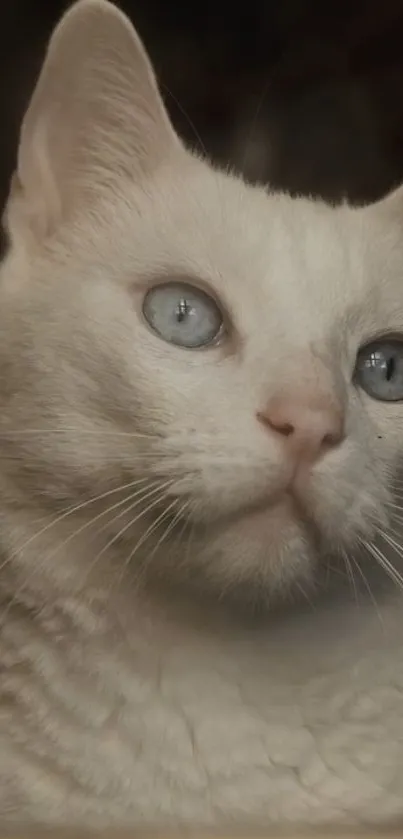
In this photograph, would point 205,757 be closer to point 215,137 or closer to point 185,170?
point 185,170

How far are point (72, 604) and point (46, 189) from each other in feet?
1.12

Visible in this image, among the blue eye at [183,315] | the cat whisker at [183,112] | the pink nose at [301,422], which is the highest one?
the cat whisker at [183,112]

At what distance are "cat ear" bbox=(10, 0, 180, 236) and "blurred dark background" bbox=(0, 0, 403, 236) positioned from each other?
0.68 feet

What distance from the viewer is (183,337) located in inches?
31.6

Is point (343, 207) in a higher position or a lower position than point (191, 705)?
higher

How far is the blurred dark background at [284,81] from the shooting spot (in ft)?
3.63

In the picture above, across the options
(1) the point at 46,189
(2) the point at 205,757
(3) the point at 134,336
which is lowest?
(2) the point at 205,757

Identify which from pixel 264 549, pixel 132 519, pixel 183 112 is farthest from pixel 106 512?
pixel 183 112

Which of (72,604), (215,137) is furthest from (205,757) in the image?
(215,137)

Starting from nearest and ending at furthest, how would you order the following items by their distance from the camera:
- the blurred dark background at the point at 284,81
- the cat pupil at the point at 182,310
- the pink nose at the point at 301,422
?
the pink nose at the point at 301,422
the cat pupil at the point at 182,310
the blurred dark background at the point at 284,81

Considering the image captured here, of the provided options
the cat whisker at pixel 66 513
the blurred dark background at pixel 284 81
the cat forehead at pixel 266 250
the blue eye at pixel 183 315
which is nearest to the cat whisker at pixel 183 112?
the blurred dark background at pixel 284 81

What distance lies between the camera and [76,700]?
0.82 metres

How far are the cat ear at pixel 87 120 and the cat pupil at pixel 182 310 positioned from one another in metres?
0.15

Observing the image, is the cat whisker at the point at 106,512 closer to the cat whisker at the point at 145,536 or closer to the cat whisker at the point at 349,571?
the cat whisker at the point at 145,536
